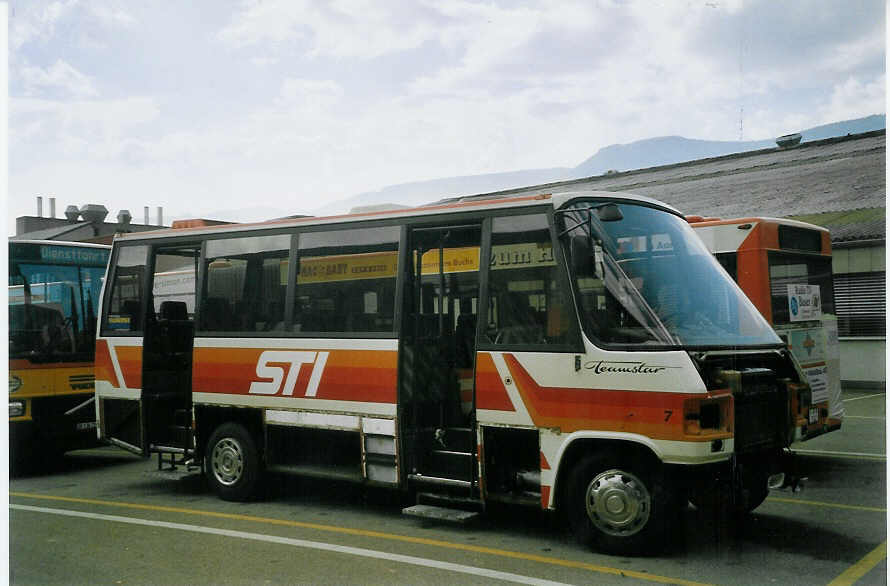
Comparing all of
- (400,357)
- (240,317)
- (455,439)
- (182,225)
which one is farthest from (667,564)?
(182,225)

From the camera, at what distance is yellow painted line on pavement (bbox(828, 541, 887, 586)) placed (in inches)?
222

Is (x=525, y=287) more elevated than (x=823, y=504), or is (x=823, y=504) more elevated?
(x=525, y=287)

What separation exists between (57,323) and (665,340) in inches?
302

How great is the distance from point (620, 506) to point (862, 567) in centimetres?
162

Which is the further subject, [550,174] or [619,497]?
[550,174]

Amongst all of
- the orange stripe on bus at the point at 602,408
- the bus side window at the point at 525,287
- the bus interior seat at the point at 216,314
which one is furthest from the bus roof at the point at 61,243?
the orange stripe on bus at the point at 602,408

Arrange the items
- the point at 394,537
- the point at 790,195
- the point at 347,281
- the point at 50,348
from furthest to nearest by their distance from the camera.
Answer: the point at 790,195, the point at 50,348, the point at 347,281, the point at 394,537

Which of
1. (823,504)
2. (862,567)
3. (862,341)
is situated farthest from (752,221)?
(862,567)

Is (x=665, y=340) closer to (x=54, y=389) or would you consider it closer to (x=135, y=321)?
(x=135, y=321)

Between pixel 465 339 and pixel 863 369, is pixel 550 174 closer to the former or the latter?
pixel 465 339

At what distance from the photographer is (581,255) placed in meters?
6.48

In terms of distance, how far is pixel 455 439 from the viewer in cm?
741

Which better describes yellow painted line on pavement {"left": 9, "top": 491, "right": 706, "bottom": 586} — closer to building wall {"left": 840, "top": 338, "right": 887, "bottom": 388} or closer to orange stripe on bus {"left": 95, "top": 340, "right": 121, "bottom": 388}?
orange stripe on bus {"left": 95, "top": 340, "right": 121, "bottom": 388}

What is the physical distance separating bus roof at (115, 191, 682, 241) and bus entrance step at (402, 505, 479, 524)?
2408 millimetres
